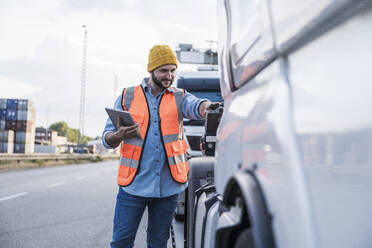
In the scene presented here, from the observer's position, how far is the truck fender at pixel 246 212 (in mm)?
1113

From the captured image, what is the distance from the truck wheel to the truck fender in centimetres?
2

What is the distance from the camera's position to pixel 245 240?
1.36 meters

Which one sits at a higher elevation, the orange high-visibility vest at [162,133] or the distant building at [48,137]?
the distant building at [48,137]

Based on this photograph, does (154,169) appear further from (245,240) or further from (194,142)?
(194,142)

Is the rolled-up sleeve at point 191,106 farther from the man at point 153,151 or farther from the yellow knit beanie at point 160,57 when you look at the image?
the yellow knit beanie at point 160,57

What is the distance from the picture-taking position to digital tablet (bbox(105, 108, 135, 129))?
272 cm

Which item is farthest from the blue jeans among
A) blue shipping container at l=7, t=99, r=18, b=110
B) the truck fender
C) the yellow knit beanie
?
blue shipping container at l=7, t=99, r=18, b=110

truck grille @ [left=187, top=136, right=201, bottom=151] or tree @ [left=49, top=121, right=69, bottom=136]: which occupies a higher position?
tree @ [left=49, top=121, right=69, bottom=136]

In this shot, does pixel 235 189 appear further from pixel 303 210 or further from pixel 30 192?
pixel 30 192

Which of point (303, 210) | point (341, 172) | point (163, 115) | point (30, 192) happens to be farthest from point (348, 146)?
point (30, 192)

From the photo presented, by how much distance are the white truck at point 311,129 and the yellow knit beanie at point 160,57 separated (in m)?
1.55

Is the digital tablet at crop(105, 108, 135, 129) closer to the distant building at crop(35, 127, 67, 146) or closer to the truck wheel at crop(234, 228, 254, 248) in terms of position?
the truck wheel at crop(234, 228, 254, 248)

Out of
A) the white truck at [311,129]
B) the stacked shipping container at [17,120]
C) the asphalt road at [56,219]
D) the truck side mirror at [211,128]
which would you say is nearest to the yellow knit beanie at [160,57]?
the truck side mirror at [211,128]

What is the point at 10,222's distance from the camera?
19.7ft
